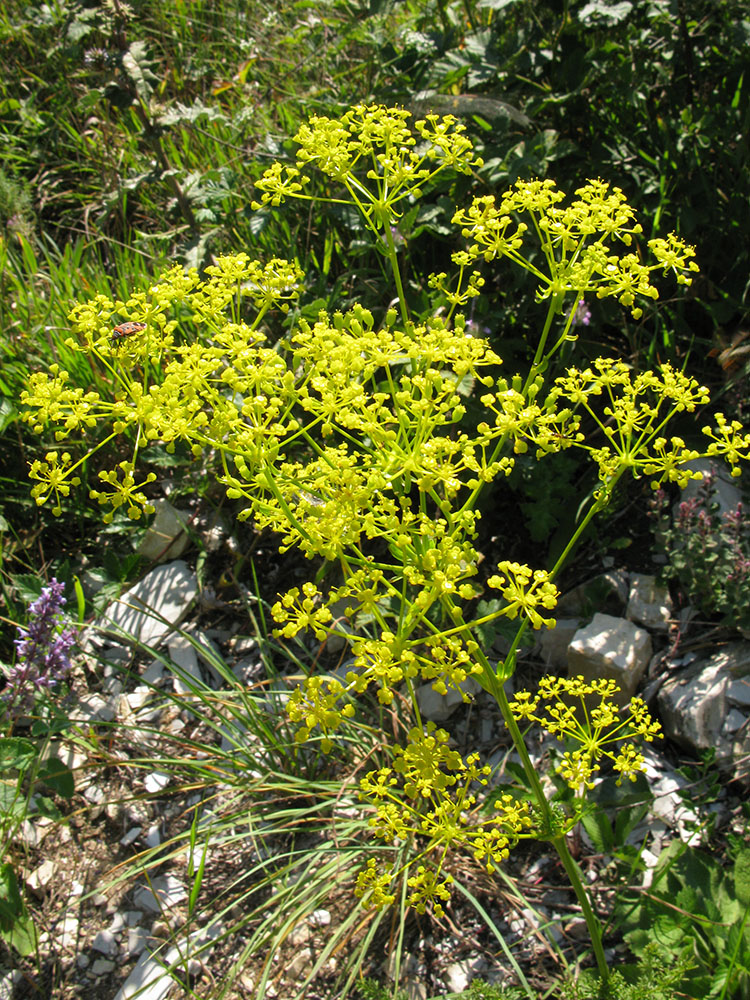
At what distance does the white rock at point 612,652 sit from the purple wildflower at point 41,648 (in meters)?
1.61

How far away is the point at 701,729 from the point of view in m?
2.36

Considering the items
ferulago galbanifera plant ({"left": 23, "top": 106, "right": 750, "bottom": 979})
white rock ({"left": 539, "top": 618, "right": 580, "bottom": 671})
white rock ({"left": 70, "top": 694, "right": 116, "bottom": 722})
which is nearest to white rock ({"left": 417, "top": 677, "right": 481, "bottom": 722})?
white rock ({"left": 539, "top": 618, "right": 580, "bottom": 671})

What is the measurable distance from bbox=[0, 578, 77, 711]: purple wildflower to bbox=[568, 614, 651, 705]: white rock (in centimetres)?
161

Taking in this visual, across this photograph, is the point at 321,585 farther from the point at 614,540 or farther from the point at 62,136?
the point at 62,136

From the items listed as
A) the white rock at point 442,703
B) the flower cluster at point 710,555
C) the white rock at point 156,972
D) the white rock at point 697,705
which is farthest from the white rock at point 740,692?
the white rock at point 156,972

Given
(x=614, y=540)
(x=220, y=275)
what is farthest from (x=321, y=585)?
(x=220, y=275)

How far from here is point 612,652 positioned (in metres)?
2.45

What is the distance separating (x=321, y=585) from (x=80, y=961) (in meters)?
1.35

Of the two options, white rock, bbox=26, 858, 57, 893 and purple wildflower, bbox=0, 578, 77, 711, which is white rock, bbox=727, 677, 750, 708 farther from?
white rock, bbox=26, 858, 57, 893

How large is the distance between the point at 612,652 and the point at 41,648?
1.78 metres

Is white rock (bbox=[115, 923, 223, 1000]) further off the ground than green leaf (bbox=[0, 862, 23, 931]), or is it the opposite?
green leaf (bbox=[0, 862, 23, 931])

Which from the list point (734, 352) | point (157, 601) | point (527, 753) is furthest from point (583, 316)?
point (157, 601)

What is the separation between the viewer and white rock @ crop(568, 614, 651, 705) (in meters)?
2.44

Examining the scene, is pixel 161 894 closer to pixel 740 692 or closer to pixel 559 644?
pixel 559 644
